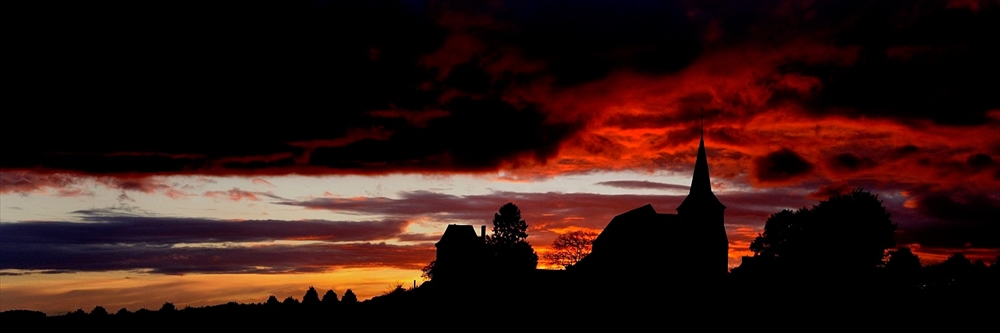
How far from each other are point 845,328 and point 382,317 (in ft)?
105

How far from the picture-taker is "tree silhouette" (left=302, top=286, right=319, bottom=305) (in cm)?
8039

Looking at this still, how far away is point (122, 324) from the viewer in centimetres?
6788

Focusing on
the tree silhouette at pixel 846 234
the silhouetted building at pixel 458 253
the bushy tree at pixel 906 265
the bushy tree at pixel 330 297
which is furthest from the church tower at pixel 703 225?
the bushy tree at pixel 330 297

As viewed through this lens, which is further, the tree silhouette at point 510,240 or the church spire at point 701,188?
the tree silhouette at point 510,240

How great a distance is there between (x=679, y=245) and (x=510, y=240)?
3449 cm

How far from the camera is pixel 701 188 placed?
88.2 metres

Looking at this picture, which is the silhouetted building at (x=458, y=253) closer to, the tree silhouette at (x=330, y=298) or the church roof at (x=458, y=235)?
the church roof at (x=458, y=235)

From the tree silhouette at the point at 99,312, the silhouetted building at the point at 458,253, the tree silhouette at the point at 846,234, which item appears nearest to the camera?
the tree silhouette at the point at 99,312

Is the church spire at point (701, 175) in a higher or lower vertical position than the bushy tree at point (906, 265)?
higher

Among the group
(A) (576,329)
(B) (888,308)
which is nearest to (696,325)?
(A) (576,329)

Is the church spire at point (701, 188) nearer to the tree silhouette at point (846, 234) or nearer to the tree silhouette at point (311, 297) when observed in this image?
the tree silhouette at point (846, 234)

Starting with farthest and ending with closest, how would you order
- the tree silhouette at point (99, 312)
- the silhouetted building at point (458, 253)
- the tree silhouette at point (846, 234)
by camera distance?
the silhouetted building at point (458, 253), the tree silhouette at point (846, 234), the tree silhouette at point (99, 312)

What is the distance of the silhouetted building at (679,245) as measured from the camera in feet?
285

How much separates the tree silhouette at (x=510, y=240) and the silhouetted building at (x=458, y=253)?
1133cm
